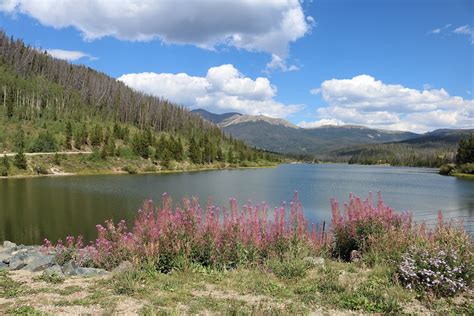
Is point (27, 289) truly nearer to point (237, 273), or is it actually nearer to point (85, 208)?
point (237, 273)

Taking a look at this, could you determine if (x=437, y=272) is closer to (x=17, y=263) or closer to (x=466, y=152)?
(x=17, y=263)

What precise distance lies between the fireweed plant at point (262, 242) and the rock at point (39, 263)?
147cm

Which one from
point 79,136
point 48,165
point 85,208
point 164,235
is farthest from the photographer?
point 79,136

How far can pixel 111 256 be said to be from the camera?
13.1 metres

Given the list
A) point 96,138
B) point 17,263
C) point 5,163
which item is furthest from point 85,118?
point 17,263

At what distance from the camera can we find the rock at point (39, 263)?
1406 centimetres

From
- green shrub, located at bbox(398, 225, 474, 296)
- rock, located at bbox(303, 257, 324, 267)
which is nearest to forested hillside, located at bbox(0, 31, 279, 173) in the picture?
rock, located at bbox(303, 257, 324, 267)

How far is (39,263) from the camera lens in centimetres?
1448

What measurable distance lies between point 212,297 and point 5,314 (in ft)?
15.5

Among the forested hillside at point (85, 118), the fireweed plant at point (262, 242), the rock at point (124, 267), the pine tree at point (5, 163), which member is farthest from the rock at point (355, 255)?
the forested hillside at point (85, 118)

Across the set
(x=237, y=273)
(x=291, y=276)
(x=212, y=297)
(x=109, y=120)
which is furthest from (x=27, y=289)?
(x=109, y=120)

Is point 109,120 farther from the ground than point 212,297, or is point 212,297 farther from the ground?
point 109,120

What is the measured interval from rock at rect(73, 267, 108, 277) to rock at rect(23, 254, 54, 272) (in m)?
2.44

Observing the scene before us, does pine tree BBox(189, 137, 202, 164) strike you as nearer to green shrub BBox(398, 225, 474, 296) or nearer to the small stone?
the small stone
